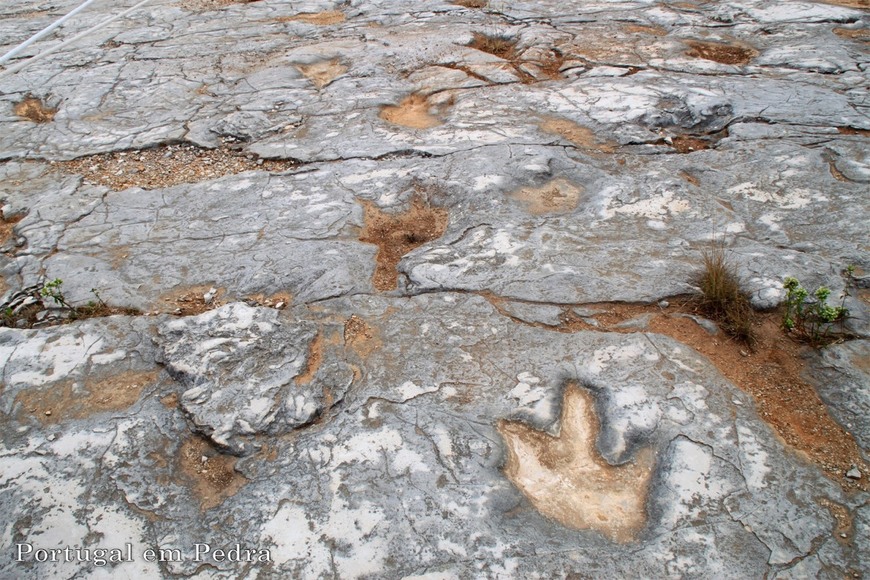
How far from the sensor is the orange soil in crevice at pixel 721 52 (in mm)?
3752

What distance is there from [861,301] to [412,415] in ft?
5.05

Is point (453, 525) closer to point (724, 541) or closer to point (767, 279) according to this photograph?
point (724, 541)

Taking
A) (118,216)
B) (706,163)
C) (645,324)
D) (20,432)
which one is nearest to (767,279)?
(645,324)

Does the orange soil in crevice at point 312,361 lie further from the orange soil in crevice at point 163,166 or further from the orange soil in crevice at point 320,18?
the orange soil in crevice at point 320,18

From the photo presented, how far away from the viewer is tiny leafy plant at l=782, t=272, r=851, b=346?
1.73m

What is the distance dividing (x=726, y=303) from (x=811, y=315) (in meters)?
0.25

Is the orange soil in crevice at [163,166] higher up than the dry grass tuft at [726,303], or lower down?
higher up

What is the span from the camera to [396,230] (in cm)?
240

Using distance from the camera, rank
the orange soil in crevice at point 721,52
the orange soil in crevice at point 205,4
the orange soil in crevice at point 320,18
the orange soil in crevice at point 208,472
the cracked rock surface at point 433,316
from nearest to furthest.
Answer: the cracked rock surface at point 433,316 → the orange soil in crevice at point 208,472 → the orange soil in crevice at point 721,52 → the orange soil in crevice at point 320,18 → the orange soil in crevice at point 205,4

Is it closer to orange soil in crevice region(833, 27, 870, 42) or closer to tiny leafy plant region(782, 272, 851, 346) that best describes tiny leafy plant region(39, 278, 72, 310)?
tiny leafy plant region(782, 272, 851, 346)

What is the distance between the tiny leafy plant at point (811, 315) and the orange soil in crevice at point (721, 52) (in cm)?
254

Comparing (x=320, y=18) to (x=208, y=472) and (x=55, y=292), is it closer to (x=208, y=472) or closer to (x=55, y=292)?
(x=55, y=292)

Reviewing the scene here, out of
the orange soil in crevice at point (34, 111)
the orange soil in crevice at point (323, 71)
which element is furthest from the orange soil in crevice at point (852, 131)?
the orange soil in crevice at point (34, 111)

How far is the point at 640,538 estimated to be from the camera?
132 cm
